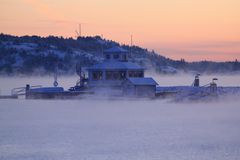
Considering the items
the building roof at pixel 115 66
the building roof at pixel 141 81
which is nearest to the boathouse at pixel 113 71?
the building roof at pixel 115 66

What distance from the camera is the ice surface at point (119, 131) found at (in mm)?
40062

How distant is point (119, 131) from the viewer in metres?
51.4

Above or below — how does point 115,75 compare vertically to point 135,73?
below

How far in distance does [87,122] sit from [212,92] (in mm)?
22902

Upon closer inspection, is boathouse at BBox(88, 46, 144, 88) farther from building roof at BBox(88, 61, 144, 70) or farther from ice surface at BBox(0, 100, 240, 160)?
ice surface at BBox(0, 100, 240, 160)

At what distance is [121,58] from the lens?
80625mm

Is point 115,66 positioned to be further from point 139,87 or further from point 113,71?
point 139,87

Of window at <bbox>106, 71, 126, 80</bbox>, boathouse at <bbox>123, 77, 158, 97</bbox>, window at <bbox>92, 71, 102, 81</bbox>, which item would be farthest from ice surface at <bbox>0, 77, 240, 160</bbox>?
window at <bbox>106, 71, 126, 80</bbox>

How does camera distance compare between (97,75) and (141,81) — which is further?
(97,75)

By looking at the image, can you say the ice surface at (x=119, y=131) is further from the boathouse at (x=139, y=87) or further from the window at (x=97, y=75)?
the window at (x=97, y=75)

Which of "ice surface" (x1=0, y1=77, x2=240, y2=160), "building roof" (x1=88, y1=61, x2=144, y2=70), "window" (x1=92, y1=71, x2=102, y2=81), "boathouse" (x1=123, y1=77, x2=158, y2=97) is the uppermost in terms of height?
"building roof" (x1=88, y1=61, x2=144, y2=70)

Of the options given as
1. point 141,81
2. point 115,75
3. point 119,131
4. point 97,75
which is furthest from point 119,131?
point 97,75

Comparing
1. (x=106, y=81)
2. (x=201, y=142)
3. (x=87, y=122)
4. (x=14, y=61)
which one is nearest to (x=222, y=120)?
(x=87, y=122)

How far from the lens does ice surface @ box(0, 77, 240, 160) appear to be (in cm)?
4006
